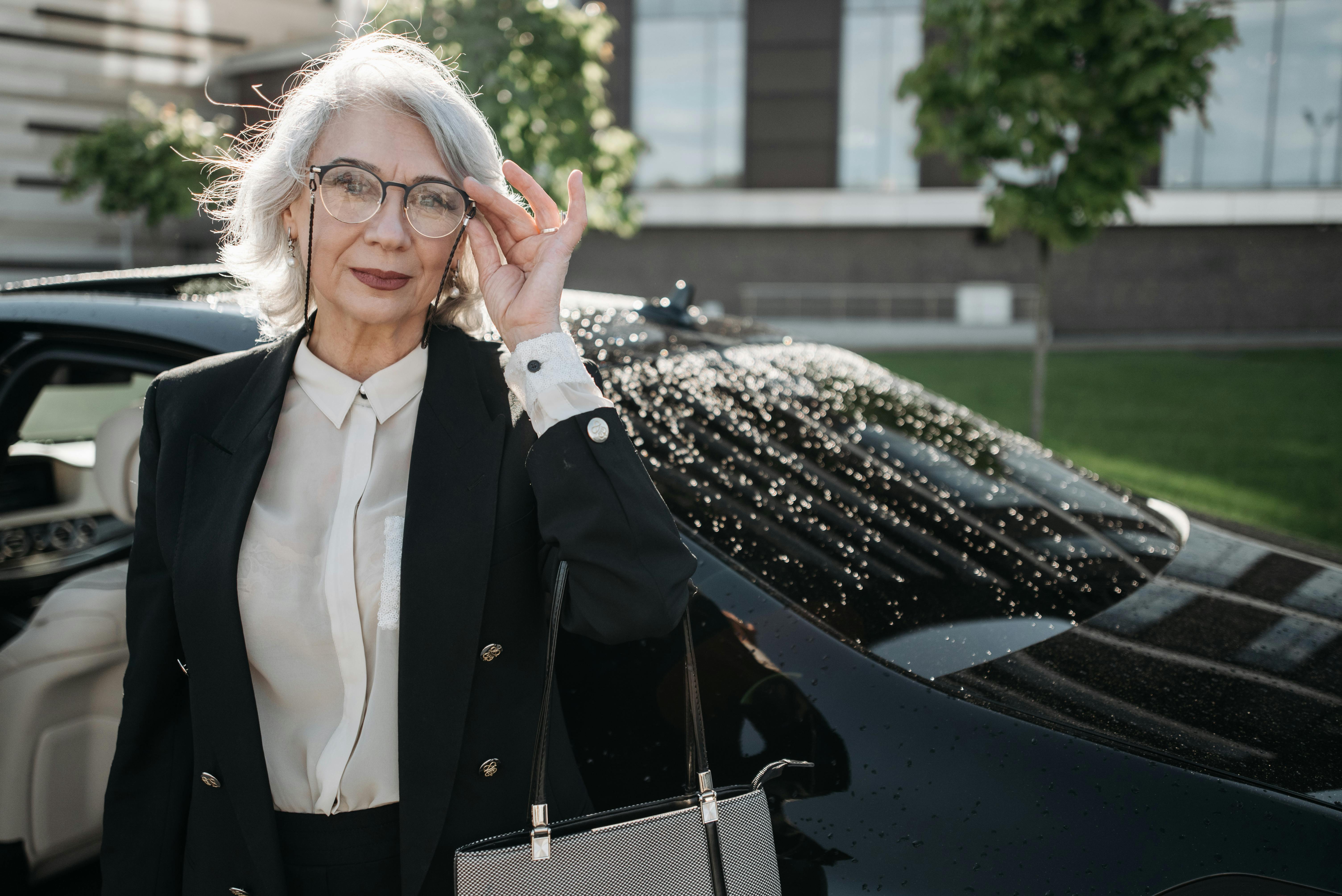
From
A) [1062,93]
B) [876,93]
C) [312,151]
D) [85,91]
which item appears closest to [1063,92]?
[1062,93]

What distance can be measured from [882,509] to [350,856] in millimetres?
1059

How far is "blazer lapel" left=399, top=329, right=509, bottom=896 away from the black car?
20 cm

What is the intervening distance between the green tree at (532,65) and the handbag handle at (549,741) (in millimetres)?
5515

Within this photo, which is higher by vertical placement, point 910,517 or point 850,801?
point 910,517

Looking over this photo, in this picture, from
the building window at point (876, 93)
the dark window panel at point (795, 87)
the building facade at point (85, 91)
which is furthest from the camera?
the building facade at point (85, 91)

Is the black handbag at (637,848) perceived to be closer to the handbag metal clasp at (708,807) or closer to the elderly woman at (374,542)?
the handbag metal clasp at (708,807)

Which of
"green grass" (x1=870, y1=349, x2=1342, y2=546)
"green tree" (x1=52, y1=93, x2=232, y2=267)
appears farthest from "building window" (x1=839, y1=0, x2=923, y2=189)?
"green tree" (x1=52, y1=93, x2=232, y2=267)

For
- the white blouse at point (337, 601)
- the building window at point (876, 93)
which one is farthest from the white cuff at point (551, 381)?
the building window at point (876, 93)

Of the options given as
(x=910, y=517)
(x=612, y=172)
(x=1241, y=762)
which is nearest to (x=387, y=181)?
(x=910, y=517)

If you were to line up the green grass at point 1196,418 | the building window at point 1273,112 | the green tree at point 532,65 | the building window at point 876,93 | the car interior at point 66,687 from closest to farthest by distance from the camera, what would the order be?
the car interior at point 66,687 < the green tree at point 532,65 < the green grass at point 1196,418 < the building window at point 1273,112 < the building window at point 876,93

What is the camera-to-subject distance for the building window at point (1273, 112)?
2211 centimetres

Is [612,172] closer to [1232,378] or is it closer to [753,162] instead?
[1232,378]

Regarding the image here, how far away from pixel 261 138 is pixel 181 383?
465mm

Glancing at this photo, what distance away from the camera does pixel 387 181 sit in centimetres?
144
